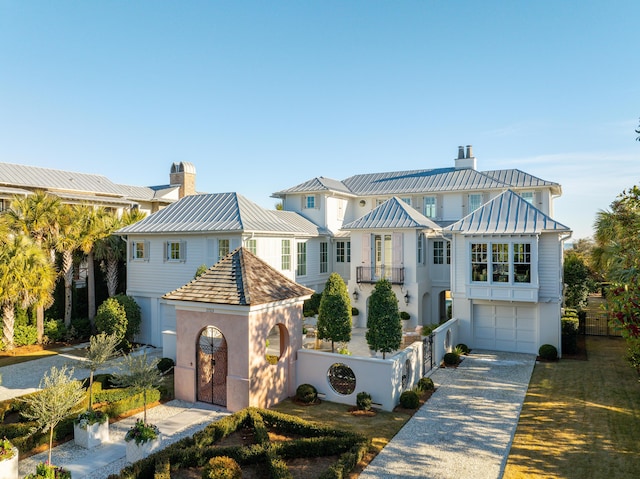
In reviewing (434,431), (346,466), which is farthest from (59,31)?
(434,431)

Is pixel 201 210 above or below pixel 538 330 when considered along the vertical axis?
above

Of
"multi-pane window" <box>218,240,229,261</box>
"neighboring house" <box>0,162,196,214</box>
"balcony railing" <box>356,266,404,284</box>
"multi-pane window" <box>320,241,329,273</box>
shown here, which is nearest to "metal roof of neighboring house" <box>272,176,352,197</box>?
"multi-pane window" <box>320,241,329,273</box>

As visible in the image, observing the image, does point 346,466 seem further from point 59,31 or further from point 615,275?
point 59,31

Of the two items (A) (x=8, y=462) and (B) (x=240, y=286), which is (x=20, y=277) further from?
(A) (x=8, y=462)

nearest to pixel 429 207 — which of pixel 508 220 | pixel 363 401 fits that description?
pixel 508 220

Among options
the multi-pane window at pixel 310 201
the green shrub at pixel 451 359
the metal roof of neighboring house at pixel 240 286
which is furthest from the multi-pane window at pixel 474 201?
the metal roof of neighboring house at pixel 240 286
